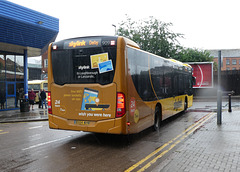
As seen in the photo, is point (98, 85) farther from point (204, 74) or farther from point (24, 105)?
point (204, 74)

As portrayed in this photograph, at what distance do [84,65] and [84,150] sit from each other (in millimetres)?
2480

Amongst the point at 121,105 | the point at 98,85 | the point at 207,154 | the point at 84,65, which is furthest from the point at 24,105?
the point at 207,154

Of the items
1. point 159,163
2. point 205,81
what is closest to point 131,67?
point 159,163

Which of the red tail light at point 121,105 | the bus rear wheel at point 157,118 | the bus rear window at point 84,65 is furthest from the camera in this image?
the bus rear wheel at point 157,118

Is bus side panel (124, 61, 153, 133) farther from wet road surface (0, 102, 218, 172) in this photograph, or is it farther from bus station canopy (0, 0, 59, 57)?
bus station canopy (0, 0, 59, 57)

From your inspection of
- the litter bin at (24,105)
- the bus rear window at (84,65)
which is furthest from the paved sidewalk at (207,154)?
the litter bin at (24,105)

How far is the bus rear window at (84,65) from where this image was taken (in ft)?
22.9

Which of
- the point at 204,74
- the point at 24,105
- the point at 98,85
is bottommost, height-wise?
the point at 24,105

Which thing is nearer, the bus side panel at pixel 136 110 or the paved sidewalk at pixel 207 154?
the paved sidewalk at pixel 207 154

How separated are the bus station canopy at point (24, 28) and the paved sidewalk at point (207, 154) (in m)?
12.1

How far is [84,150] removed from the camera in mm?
6957

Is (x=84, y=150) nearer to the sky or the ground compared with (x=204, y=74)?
nearer to the ground

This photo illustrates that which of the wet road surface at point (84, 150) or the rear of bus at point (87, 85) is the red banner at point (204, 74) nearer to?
the wet road surface at point (84, 150)

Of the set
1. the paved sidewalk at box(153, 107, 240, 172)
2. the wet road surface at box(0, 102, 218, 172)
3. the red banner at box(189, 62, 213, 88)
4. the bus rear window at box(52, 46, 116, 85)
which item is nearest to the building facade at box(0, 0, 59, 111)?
the wet road surface at box(0, 102, 218, 172)
